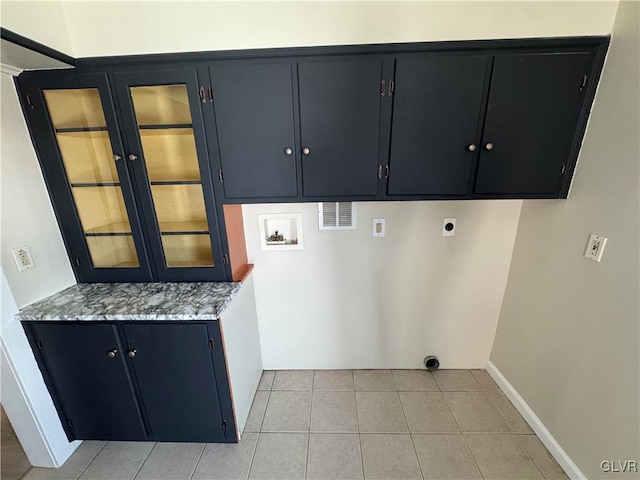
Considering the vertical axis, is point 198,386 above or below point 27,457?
above

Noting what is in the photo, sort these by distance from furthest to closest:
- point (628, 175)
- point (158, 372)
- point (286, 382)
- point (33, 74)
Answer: point (286, 382), point (158, 372), point (33, 74), point (628, 175)

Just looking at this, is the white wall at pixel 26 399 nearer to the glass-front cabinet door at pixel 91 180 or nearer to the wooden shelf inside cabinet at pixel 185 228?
the glass-front cabinet door at pixel 91 180

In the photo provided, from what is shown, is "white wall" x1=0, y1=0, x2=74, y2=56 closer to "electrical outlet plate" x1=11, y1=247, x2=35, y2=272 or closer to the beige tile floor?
"electrical outlet plate" x1=11, y1=247, x2=35, y2=272

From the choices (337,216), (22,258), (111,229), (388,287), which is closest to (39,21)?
(111,229)

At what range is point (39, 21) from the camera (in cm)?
125

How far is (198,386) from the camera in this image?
59.3 inches

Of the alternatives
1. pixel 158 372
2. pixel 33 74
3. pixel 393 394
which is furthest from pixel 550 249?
pixel 33 74

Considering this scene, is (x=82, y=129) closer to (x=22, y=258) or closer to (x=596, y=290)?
(x=22, y=258)

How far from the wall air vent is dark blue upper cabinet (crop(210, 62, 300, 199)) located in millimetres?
372

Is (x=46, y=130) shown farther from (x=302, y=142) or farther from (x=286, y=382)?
(x=286, y=382)

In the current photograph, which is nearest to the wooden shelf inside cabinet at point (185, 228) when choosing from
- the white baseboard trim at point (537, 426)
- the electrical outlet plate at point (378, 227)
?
the electrical outlet plate at point (378, 227)

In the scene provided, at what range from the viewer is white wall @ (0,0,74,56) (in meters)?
1.17

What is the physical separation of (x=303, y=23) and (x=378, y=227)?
4.05 feet

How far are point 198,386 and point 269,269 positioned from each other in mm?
841
